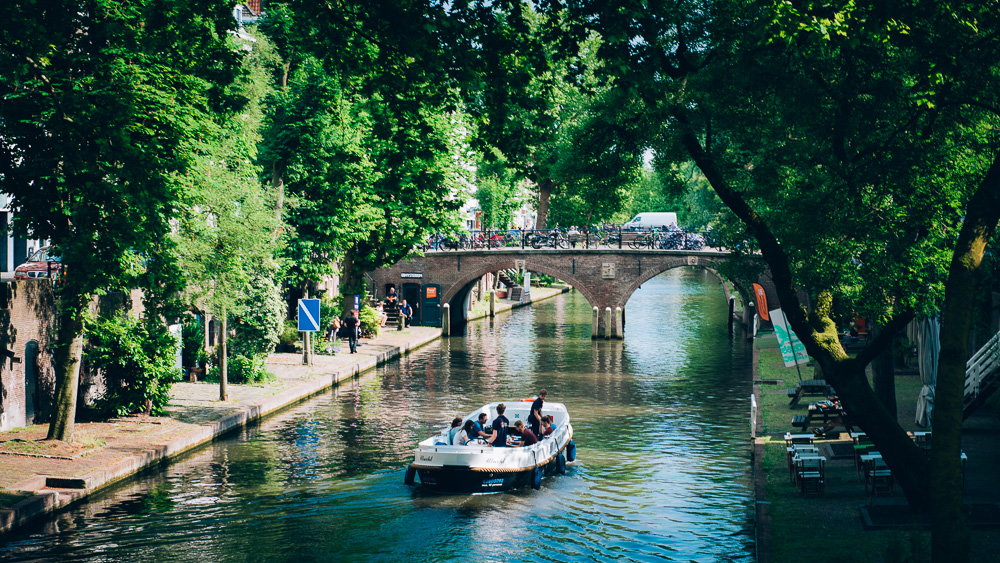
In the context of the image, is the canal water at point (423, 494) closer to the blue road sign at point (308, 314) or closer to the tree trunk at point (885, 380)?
the blue road sign at point (308, 314)

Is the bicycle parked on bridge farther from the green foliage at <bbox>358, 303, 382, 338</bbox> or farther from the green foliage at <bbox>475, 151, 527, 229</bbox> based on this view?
the green foliage at <bbox>475, 151, 527, 229</bbox>

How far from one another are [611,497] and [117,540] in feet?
28.0

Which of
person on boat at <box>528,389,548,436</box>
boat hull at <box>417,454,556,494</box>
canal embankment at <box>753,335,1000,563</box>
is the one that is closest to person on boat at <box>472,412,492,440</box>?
person on boat at <box>528,389,548,436</box>

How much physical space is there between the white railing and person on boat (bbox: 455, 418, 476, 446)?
9.18 m

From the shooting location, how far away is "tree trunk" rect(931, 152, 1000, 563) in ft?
33.7

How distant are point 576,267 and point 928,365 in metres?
26.6

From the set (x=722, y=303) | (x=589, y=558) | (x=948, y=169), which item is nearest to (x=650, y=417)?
(x=589, y=558)

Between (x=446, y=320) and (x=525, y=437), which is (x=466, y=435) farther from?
(x=446, y=320)

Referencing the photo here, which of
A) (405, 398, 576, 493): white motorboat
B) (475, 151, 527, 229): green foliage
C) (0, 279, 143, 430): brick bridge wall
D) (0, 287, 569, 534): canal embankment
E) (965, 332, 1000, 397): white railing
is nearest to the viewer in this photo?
(0, 287, 569, 534): canal embankment

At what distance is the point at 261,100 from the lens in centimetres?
3200

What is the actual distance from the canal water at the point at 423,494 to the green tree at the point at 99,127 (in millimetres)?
4455

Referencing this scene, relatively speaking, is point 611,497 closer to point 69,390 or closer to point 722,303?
point 69,390

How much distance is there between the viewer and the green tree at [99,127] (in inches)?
629

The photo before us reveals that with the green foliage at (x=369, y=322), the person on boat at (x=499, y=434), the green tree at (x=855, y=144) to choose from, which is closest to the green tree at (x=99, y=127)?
the person on boat at (x=499, y=434)
